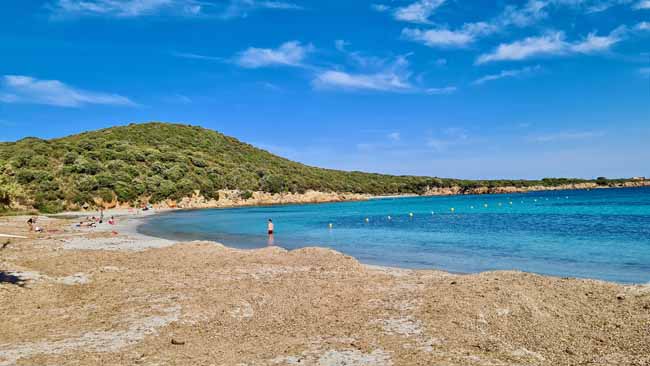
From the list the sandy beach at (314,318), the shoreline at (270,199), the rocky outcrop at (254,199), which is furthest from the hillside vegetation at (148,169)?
the sandy beach at (314,318)

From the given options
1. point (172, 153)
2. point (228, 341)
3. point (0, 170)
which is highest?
point (172, 153)

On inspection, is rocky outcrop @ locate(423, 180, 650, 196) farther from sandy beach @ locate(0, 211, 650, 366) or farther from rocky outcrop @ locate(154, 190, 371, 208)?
sandy beach @ locate(0, 211, 650, 366)

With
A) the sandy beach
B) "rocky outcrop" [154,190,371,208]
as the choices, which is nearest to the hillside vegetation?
"rocky outcrop" [154,190,371,208]

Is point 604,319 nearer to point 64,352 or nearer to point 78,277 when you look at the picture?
point 64,352

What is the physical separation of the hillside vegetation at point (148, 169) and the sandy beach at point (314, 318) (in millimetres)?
25026

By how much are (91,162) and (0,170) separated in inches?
2418

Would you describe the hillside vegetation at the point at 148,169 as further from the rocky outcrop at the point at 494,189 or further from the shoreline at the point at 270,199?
the rocky outcrop at the point at 494,189

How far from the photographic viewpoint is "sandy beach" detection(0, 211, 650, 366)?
22.7ft

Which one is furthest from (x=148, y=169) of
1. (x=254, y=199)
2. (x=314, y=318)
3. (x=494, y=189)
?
(x=494, y=189)

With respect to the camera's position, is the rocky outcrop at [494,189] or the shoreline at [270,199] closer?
the shoreline at [270,199]

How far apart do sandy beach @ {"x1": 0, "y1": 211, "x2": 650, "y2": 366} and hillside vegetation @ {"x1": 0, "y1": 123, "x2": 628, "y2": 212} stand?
2503cm

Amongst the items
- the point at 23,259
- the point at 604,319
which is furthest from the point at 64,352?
the point at 23,259

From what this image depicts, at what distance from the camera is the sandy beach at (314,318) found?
6.91 metres

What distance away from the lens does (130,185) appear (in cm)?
6881
